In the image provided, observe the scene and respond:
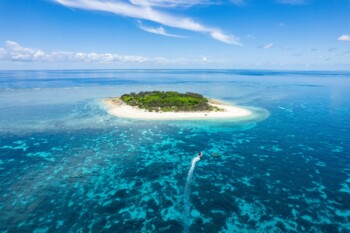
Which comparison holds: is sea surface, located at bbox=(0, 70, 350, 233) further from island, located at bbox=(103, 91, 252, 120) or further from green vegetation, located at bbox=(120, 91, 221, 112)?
green vegetation, located at bbox=(120, 91, 221, 112)

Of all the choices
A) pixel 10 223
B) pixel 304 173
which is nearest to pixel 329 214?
pixel 304 173

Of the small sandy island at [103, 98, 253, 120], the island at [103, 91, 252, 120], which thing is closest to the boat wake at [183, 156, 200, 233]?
the small sandy island at [103, 98, 253, 120]

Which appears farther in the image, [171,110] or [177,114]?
[171,110]

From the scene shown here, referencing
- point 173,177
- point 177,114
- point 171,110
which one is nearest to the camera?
point 173,177

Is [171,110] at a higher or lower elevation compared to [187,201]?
higher

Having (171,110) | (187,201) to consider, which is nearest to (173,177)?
(187,201)

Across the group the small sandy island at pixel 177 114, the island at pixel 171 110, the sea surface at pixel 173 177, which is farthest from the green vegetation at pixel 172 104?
the sea surface at pixel 173 177

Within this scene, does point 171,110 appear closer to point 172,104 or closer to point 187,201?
point 172,104

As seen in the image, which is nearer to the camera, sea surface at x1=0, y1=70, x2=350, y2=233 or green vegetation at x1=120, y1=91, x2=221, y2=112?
sea surface at x1=0, y1=70, x2=350, y2=233
